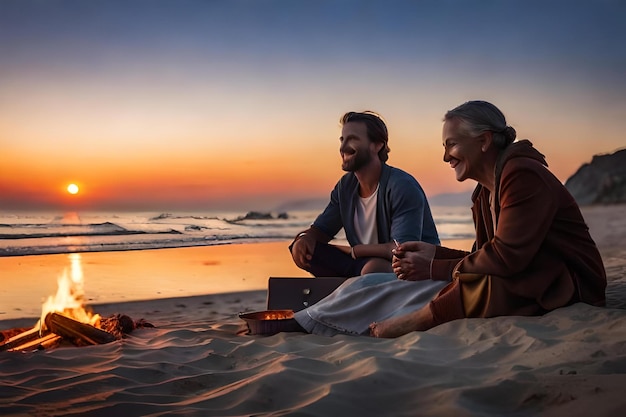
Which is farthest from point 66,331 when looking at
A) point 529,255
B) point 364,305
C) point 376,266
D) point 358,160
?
point 529,255

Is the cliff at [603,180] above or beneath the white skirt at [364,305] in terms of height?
above

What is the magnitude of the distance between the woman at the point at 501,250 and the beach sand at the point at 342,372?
0.47 ft

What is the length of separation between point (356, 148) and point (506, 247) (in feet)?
6.50

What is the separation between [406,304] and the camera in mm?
3703

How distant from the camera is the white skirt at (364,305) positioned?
12.1 feet

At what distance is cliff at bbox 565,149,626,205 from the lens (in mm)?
18359

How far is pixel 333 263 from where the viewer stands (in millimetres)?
4773

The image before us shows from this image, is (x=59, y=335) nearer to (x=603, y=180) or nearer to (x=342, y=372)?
(x=342, y=372)

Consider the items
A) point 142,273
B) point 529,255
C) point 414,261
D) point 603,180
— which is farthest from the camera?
point 603,180

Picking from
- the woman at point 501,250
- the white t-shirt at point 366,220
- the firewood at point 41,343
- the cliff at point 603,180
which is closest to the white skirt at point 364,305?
the woman at point 501,250

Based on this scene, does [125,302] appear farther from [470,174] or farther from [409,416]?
[409,416]

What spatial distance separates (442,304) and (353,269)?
4.60 ft

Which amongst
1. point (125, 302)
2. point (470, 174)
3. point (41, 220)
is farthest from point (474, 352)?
point (41, 220)

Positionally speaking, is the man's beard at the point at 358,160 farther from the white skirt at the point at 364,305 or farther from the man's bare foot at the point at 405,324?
the man's bare foot at the point at 405,324
